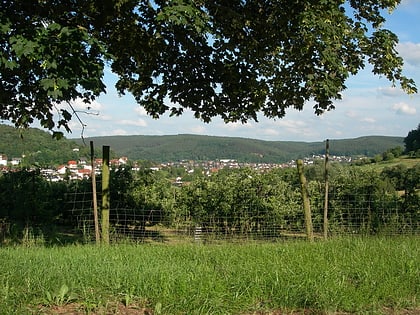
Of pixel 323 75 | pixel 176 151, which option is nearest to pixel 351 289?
pixel 323 75

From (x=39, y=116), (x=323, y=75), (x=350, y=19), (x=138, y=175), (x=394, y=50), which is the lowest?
(x=138, y=175)

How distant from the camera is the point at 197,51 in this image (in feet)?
24.5

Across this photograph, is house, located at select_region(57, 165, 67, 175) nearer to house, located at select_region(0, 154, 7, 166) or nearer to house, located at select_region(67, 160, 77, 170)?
house, located at select_region(67, 160, 77, 170)

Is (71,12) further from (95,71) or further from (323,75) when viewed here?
(323,75)

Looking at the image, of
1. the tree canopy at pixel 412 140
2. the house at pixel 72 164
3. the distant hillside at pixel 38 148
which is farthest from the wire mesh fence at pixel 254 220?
the tree canopy at pixel 412 140

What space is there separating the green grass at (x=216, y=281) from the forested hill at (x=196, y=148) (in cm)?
704

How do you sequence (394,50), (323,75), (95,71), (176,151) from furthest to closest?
(176,151) < (394,50) < (323,75) < (95,71)

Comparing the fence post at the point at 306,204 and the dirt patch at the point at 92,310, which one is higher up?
the fence post at the point at 306,204

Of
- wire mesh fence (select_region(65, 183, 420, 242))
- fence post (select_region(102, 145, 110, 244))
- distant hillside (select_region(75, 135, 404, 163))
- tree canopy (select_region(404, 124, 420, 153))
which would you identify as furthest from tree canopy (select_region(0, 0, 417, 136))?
distant hillside (select_region(75, 135, 404, 163))

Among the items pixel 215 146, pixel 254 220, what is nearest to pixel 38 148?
pixel 254 220

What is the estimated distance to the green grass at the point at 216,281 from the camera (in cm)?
419

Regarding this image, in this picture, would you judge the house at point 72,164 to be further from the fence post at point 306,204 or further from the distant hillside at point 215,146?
the distant hillside at point 215,146

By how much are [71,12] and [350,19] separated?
491cm

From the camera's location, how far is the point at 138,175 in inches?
504
